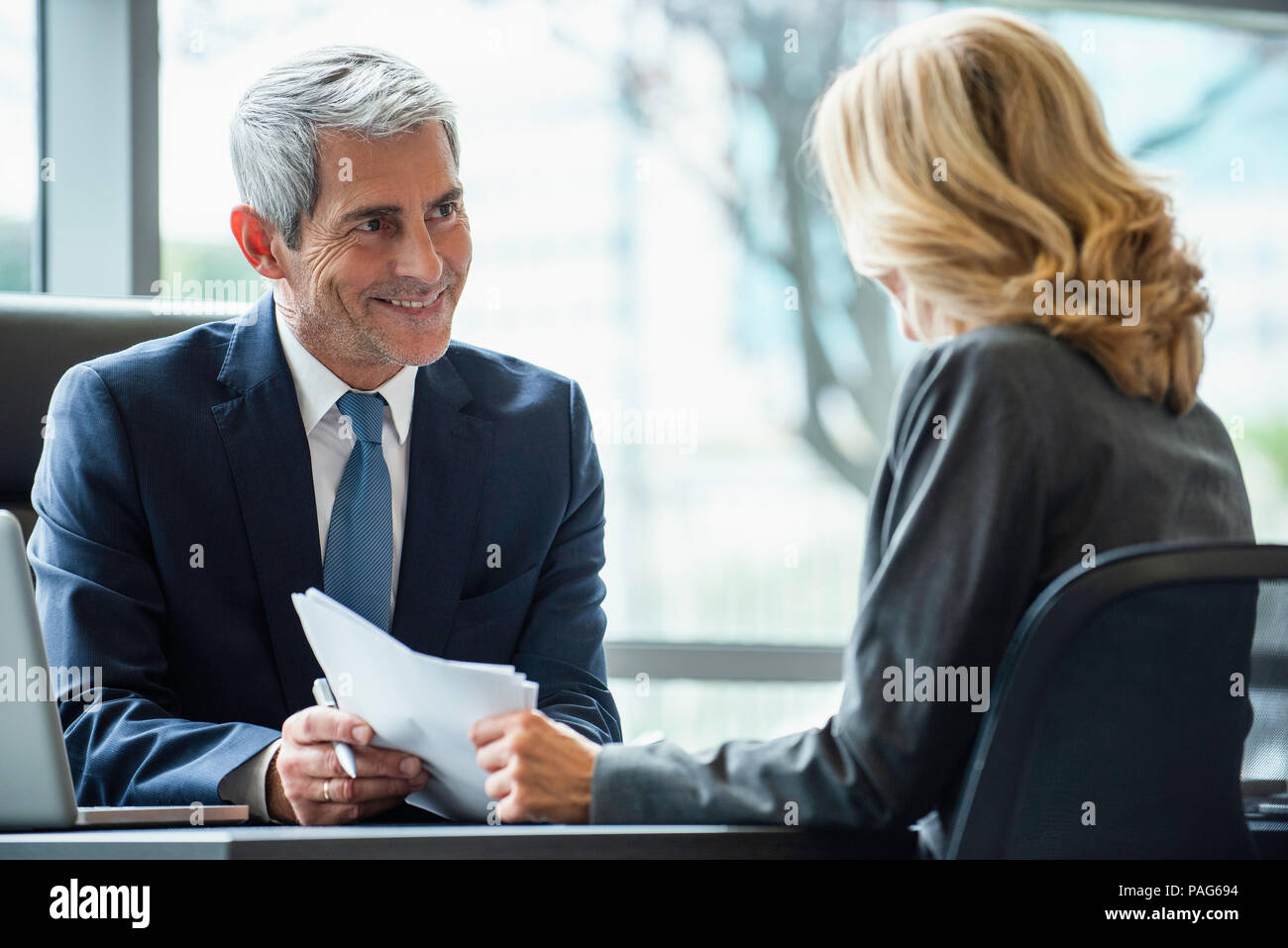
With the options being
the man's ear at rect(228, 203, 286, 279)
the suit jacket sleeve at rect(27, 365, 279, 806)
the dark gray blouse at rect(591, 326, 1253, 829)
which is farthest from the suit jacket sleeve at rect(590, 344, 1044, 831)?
the man's ear at rect(228, 203, 286, 279)

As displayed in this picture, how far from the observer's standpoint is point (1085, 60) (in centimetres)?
337

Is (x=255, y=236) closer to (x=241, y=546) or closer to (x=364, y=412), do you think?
(x=364, y=412)

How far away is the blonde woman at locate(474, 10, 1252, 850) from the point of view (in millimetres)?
909

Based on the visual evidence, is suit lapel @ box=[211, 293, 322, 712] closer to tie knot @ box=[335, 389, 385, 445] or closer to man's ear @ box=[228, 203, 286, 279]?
tie knot @ box=[335, 389, 385, 445]

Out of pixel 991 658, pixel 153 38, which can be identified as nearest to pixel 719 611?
pixel 153 38

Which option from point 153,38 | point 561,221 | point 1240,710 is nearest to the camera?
point 1240,710

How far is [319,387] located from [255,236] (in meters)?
0.25

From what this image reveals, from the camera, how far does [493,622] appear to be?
158 cm

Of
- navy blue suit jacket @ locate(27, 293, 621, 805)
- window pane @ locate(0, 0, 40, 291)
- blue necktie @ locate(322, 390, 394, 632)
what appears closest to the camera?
navy blue suit jacket @ locate(27, 293, 621, 805)

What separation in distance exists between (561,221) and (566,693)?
1.76m

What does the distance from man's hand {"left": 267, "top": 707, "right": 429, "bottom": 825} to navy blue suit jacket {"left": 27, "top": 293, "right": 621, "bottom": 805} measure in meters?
0.12

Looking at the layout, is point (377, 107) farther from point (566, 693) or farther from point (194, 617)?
point (566, 693)

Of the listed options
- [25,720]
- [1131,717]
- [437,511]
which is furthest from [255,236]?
[1131,717]

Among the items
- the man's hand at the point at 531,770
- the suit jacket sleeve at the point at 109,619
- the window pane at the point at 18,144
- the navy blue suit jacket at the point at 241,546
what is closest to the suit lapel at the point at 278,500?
the navy blue suit jacket at the point at 241,546
